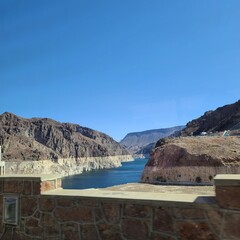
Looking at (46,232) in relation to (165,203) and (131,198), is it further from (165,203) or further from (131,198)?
(165,203)

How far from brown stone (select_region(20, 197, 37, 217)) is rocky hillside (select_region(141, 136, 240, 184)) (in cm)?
838

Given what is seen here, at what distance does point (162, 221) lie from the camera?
14.8ft

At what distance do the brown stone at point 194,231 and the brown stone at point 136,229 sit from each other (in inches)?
19.0

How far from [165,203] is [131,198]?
540mm

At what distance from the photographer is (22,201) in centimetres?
593

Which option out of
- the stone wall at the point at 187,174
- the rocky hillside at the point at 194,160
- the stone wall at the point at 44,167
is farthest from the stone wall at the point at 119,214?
the stone wall at the point at 44,167

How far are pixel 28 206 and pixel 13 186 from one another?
1.70 ft

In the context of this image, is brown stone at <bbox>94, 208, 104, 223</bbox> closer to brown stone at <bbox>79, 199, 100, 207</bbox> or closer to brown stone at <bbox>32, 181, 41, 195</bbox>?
brown stone at <bbox>79, 199, 100, 207</bbox>

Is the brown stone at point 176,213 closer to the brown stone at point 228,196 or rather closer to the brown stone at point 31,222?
the brown stone at point 228,196

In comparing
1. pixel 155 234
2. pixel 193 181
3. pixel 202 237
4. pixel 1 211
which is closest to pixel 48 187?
pixel 1 211

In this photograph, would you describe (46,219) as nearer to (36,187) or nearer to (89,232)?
(36,187)

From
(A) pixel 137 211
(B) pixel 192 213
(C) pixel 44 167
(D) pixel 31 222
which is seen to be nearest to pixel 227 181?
(B) pixel 192 213

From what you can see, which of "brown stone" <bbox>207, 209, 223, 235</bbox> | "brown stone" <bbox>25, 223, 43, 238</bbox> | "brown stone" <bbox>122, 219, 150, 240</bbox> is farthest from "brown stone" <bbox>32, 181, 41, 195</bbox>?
"brown stone" <bbox>207, 209, 223, 235</bbox>

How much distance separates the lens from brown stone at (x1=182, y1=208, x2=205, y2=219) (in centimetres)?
426
